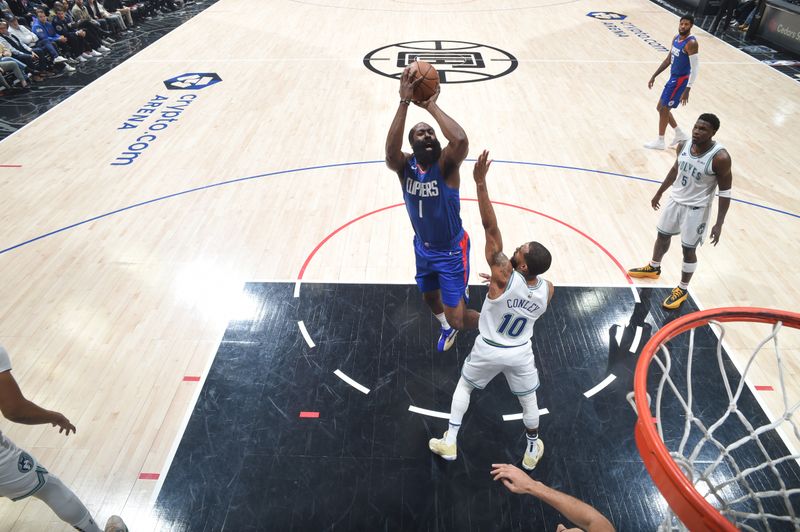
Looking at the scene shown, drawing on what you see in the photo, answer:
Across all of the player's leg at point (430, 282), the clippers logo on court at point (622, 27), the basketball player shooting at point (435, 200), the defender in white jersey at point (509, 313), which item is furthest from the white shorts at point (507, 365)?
the clippers logo on court at point (622, 27)

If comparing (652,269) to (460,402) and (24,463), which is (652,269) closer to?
(460,402)

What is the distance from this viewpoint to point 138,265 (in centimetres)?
549

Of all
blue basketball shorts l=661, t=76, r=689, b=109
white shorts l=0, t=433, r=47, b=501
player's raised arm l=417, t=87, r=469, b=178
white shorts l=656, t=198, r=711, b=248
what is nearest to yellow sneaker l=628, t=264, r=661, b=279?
white shorts l=656, t=198, r=711, b=248

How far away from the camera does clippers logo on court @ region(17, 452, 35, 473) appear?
2.64 meters

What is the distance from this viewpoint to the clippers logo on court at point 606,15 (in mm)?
13797

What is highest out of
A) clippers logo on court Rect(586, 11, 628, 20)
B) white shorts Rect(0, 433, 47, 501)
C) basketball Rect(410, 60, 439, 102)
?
basketball Rect(410, 60, 439, 102)

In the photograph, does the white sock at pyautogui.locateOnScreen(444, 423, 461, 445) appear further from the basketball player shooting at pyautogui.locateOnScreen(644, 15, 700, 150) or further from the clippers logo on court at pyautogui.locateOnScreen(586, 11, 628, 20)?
the clippers logo on court at pyautogui.locateOnScreen(586, 11, 628, 20)

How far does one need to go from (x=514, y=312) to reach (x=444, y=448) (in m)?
Answer: 1.15

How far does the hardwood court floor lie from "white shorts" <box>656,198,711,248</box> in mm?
677

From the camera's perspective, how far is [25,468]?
2.67 m

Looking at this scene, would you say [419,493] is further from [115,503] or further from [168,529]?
[115,503]

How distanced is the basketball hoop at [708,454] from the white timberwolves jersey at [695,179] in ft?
4.00

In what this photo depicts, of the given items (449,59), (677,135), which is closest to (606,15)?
(449,59)

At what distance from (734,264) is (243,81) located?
8.84m
